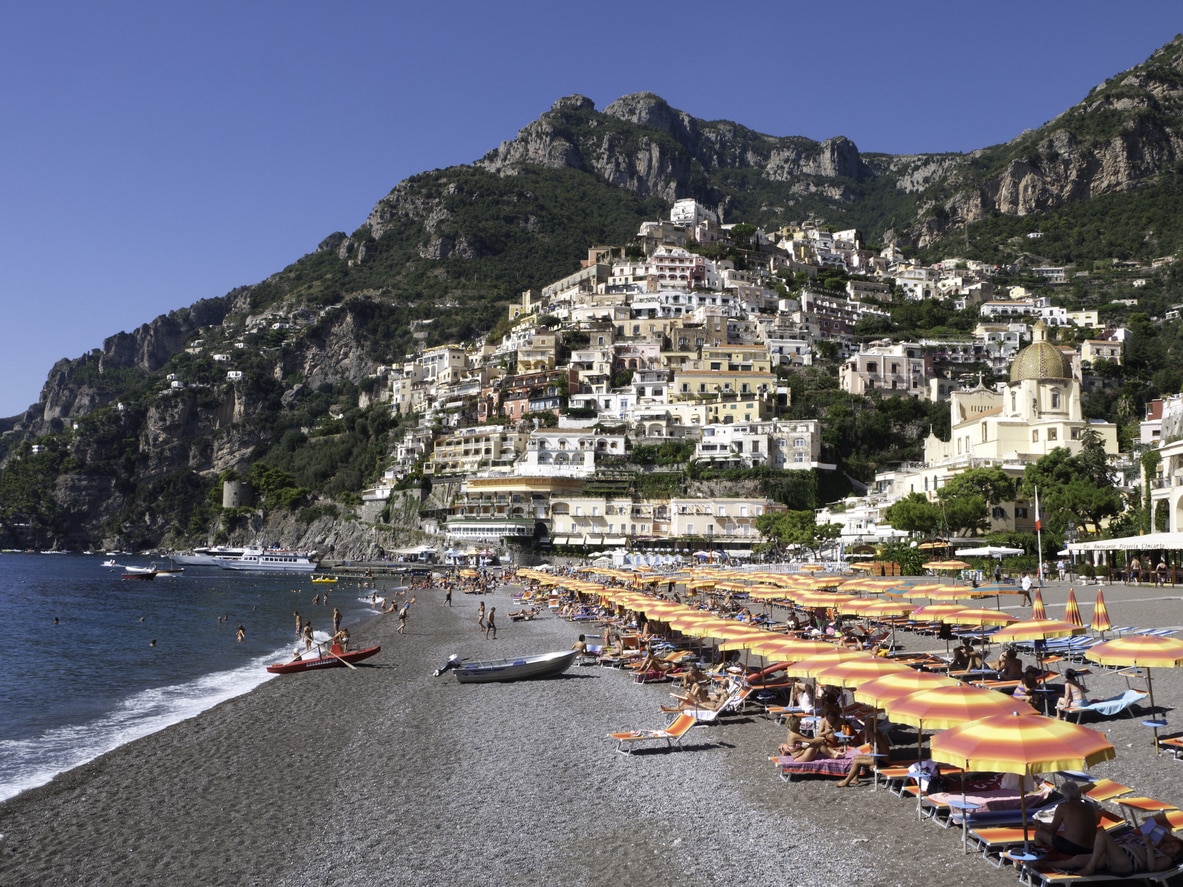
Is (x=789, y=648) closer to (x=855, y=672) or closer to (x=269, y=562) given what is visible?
(x=855, y=672)

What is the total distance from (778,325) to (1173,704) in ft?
309

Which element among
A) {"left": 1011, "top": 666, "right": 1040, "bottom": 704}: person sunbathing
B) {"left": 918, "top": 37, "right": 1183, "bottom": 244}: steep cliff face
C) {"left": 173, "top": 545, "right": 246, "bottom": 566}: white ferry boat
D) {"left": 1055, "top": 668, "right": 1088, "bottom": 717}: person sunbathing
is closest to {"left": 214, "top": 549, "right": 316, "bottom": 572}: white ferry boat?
{"left": 173, "top": 545, "right": 246, "bottom": 566}: white ferry boat

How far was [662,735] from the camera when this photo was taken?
15.0 m

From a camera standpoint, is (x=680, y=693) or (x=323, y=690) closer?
(x=680, y=693)

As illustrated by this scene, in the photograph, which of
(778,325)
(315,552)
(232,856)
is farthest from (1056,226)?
(232,856)

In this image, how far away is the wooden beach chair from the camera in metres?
15.0

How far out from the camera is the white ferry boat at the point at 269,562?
90875 millimetres

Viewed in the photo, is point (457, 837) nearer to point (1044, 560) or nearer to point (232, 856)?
point (232, 856)

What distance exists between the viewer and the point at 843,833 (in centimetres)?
1045

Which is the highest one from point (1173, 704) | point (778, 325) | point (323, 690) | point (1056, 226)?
point (1056, 226)

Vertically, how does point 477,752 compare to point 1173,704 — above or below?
below

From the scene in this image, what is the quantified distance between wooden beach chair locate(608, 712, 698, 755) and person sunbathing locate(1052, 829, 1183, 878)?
23.9 ft

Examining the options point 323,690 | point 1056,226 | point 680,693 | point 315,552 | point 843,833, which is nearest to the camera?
point 843,833

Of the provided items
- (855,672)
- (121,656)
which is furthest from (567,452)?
(855,672)
